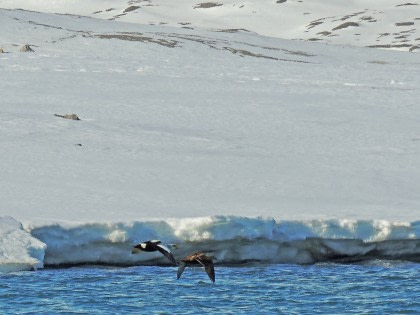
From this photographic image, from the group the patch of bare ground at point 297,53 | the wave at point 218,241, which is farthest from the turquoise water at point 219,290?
the patch of bare ground at point 297,53

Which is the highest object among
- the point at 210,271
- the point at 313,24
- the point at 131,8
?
the point at 131,8

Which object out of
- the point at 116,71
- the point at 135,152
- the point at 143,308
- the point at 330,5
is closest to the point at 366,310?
the point at 143,308

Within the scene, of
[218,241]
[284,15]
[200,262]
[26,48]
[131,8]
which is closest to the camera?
[200,262]

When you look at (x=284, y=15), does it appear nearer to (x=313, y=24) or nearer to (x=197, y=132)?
(x=313, y=24)

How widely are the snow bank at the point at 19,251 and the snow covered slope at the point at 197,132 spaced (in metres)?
0.94

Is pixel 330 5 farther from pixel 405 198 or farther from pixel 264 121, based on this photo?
pixel 405 198

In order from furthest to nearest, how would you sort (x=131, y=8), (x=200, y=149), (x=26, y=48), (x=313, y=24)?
(x=131, y=8) → (x=313, y=24) → (x=26, y=48) → (x=200, y=149)

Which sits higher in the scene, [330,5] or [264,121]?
[330,5]

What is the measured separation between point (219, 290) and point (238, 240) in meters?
1.65

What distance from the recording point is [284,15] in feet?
264

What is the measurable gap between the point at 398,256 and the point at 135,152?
22.1 feet

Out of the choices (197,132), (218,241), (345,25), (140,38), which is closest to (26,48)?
(140,38)

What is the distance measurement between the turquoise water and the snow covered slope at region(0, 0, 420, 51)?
167 feet

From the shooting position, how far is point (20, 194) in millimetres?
16562
